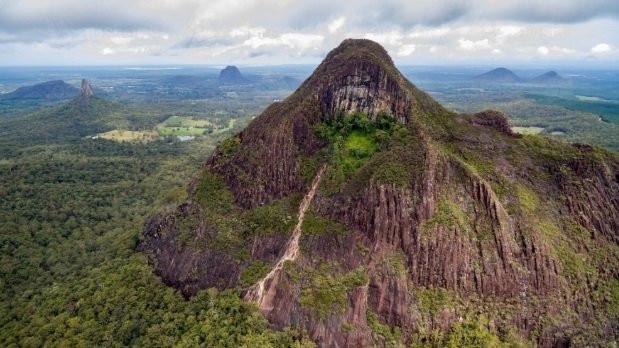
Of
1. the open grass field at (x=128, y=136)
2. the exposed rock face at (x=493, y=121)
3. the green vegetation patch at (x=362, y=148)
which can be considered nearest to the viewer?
the green vegetation patch at (x=362, y=148)

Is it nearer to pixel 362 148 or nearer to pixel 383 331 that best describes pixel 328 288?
pixel 383 331

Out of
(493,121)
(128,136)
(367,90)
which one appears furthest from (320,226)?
(128,136)

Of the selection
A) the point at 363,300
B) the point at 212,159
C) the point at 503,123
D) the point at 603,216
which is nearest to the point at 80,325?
the point at 212,159

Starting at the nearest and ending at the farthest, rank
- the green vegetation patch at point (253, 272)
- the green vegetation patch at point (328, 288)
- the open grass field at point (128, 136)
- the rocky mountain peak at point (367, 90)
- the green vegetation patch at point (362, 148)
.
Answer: the green vegetation patch at point (328, 288) → the green vegetation patch at point (253, 272) → the green vegetation patch at point (362, 148) → the rocky mountain peak at point (367, 90) → the open grass field at point (128, 136)

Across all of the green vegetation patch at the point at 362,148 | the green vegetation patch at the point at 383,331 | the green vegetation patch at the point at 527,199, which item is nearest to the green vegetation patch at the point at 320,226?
the green vegetation patch at the point at 362,148

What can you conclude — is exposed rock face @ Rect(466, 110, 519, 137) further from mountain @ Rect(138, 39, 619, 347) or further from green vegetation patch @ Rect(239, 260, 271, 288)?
green vegetation patch @ Rect(239, 260, 271, 288)

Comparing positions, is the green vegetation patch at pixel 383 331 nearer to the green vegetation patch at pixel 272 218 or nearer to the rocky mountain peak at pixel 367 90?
the green vegetation patch at pixel 272 218

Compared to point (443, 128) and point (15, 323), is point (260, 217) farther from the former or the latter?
point (15, 323)
